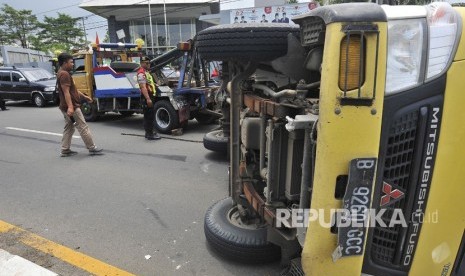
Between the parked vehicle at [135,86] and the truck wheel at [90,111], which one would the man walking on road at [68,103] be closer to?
the parked vehicle at [135,86]

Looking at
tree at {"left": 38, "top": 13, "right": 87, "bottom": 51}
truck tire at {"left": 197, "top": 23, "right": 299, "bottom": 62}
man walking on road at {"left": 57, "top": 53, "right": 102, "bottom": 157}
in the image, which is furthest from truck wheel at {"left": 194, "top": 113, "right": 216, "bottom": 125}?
tree at {"left": 38, "top": 13, "right": 87, "bottom": 51}

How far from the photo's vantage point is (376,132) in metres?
1.66

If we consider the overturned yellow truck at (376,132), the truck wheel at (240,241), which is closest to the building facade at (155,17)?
the truck wheel at (240,241)

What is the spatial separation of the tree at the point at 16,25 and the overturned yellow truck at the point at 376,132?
5557 cm

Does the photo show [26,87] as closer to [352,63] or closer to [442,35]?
[352,63]

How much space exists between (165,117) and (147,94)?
1269mm

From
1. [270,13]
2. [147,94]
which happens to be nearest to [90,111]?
[147,94]

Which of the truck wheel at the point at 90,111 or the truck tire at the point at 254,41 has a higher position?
the truck tire at the point at 254,41

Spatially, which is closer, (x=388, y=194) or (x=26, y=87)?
(x=388, y=194)

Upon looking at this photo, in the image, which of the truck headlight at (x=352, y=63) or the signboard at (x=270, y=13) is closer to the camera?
the truck headlight at (x=352, y=63)

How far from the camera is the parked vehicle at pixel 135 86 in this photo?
8664mm

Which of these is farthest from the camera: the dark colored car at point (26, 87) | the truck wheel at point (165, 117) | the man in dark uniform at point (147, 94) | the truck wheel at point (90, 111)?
the dark colored car at point (26, 87)

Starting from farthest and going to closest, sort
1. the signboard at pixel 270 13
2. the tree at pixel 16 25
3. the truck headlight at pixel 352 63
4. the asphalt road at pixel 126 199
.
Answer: the tree at pixel 16 25, the signboard at pixel 270 13, the asphalt road at pixel 126 199, the truck headlight at pixel 352 63

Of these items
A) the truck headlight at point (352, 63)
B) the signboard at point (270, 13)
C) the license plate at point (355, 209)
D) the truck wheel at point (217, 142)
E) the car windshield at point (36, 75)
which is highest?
the signboard at point (270, 13)
